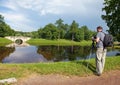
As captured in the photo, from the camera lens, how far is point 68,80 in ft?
41.3

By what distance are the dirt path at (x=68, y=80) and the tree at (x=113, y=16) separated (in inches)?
1115

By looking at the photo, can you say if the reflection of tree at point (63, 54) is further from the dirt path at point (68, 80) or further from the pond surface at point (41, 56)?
the dirt path at point (68, 80)

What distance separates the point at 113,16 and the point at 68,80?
31.2 metres

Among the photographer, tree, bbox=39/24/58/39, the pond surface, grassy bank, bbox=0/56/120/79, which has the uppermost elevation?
tree, bbox=39/24/58/39

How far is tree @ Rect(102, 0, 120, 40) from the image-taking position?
133 ft

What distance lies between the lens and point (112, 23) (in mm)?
41594

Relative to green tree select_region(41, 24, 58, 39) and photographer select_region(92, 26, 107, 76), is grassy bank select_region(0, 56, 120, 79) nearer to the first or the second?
photographer select_region(92, 26, 107, 76)

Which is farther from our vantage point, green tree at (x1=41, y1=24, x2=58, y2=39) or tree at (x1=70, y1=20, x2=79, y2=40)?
green tree at (x1=41, y1=24, x2=58, y2=39)

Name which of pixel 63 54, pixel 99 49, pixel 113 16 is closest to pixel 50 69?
pixel 99 49

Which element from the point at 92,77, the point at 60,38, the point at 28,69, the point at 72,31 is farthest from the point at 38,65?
the point at 60,38

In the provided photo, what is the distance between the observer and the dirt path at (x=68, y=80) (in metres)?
12.0

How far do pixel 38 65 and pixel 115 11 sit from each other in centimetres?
3038

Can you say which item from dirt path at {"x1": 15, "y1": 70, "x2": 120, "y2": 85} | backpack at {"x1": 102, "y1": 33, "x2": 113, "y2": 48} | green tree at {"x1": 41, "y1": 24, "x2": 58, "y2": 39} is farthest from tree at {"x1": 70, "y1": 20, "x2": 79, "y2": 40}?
dirt path at {"x1": 15, "y1": 70, "x2": 120, "y2": 85}

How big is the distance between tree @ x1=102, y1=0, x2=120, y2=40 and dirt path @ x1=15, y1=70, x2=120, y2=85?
28.3 m
